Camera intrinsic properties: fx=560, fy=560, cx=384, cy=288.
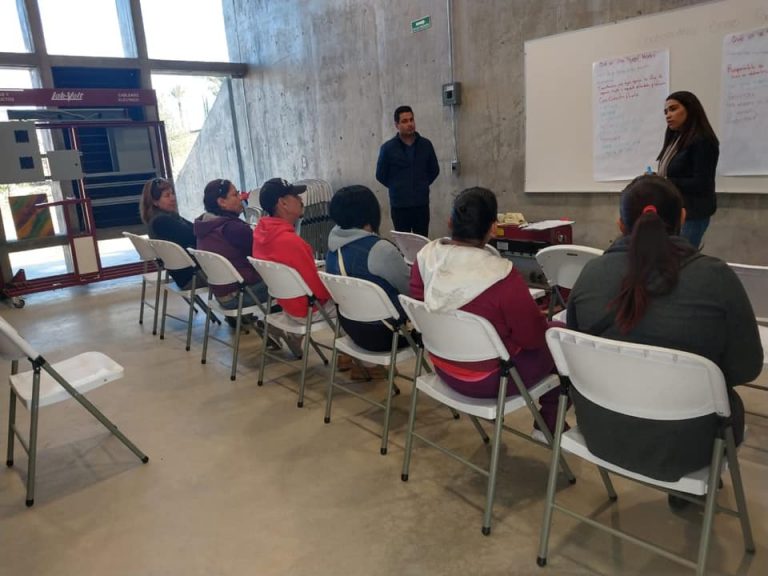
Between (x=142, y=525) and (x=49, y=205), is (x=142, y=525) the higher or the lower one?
the lower one

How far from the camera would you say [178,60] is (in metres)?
7.18

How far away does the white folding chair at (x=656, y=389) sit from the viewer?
1.30 m

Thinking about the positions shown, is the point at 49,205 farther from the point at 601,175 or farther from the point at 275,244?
the point at 601,175

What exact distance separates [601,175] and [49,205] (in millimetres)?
5465

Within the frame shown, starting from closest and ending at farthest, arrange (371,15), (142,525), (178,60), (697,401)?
1. (697,401)
2. (142,525)
3. (371,15)
4. (178,60)

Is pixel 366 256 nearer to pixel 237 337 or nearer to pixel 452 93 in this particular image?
pixel 237 337

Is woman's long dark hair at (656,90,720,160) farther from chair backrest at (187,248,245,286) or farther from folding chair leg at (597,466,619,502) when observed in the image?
chair backrest at (187,248,245,286)

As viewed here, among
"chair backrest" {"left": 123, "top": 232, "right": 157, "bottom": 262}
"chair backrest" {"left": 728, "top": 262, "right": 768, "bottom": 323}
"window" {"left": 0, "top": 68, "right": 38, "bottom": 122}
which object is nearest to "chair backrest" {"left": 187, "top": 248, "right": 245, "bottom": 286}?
"chair backrest" {"left": 123, "top": 232, "right": 157, "bottom": 262}

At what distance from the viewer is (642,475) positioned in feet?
4.86

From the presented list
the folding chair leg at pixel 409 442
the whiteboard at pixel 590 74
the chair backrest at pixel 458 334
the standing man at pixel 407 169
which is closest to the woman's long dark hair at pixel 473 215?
the chair backrest at pixel 458 334

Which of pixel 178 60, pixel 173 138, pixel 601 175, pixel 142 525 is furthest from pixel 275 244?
pixel 173 138

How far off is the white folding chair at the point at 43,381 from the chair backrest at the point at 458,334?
1359 mm

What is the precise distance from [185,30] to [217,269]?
216 inches

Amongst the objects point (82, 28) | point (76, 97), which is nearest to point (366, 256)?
point (76, 97)
